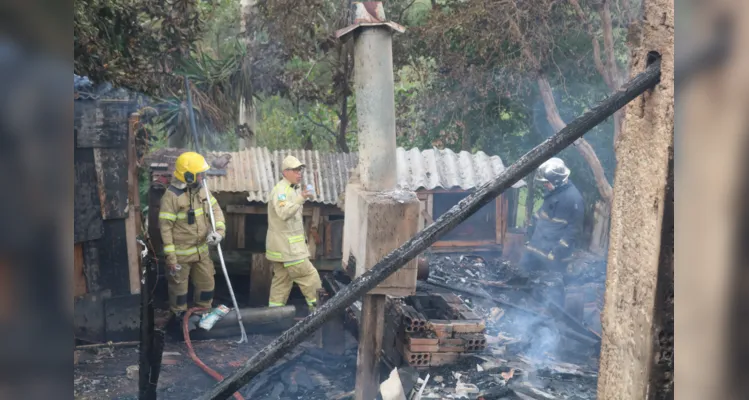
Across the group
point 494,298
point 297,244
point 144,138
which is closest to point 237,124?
point 144,138

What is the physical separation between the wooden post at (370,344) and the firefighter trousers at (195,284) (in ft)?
14.8

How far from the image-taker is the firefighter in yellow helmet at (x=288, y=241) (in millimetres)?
8484

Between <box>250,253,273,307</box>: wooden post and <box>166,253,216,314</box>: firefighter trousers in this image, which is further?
<box>250,253,273,307</box>: wooden post

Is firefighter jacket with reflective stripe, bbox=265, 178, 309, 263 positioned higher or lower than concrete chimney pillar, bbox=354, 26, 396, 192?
lower

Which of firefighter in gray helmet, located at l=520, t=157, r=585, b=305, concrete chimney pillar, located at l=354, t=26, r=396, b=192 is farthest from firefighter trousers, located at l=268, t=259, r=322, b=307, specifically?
concrete chimney pillar, located at l=354, t=26, r=396, b=192

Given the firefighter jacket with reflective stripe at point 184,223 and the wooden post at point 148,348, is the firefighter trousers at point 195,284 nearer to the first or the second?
the firefighter jacket with reflective stripe at point 184,223

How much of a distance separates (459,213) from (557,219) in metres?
7.82

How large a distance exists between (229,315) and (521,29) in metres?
7.54

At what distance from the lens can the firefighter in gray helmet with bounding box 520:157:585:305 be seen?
9703 mm

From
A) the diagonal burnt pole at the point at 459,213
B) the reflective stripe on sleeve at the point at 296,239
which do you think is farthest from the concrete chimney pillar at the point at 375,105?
the reflective stripe on sleeve at the point at 296,239

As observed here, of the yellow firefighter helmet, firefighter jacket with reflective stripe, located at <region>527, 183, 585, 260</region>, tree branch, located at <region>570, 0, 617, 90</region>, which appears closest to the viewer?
the yellow firefighter helmet

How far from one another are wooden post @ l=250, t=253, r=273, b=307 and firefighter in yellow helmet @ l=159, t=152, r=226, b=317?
77cm

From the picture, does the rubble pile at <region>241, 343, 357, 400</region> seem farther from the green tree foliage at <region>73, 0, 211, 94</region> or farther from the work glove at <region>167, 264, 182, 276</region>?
the green tree foliage at <region>73, 0, 211, 94</region>
